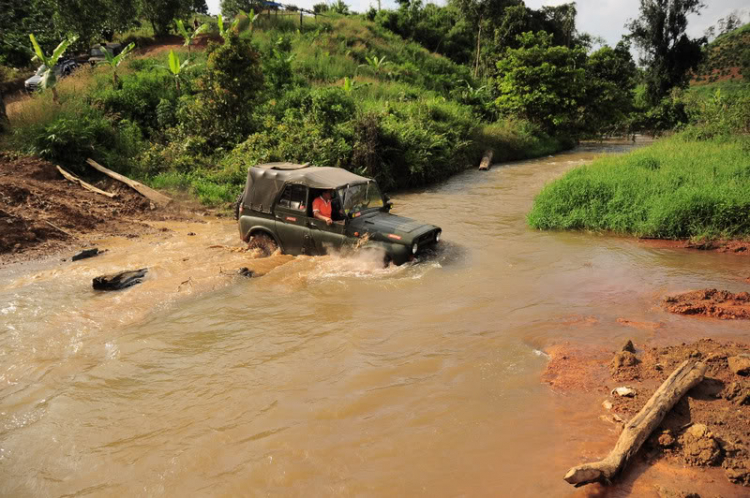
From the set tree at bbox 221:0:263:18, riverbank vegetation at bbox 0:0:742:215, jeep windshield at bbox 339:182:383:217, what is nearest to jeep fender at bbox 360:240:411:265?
jeep windshield at bbox 339:182:383:217

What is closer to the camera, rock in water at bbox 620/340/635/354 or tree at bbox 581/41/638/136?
rock in water at bbox 620/340/635/354

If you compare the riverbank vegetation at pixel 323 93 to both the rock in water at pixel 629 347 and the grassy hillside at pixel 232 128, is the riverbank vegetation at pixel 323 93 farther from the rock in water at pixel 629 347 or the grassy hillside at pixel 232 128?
the rock in water at pixel 629 347

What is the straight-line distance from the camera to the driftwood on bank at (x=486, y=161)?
20.2 metres

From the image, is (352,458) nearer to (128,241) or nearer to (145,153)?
(128,241)

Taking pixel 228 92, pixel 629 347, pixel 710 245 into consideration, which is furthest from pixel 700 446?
pixel 228 92

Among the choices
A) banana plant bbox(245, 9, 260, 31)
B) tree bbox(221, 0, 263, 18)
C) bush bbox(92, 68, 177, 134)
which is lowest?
bush bbox(92, 68, 177, 134)

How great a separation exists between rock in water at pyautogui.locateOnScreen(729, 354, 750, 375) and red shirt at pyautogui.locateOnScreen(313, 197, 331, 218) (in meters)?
5.74

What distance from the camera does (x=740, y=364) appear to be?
450 cm

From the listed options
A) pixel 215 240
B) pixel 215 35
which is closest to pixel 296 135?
pixel 215 240

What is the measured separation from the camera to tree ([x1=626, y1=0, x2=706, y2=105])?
35.8 metres

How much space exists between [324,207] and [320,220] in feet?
0.78

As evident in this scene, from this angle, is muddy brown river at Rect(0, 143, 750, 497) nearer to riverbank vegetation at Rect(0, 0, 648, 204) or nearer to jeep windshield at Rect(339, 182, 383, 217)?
jeep windshield at Rect(339, 182, 383, 217)

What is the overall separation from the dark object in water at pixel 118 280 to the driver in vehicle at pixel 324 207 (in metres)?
3.14

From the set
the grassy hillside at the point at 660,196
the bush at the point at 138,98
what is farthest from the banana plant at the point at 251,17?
the grassy hillside at the point at 660,196
